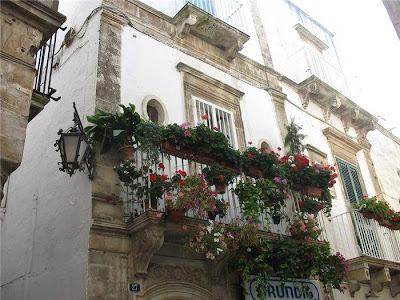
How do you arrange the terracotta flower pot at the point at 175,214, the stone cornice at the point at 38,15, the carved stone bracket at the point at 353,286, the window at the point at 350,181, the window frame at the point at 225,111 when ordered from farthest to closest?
the window at the point at 350,181
the carved stone bracket at the point at 353,286
the window frame at the point at 225,111
the terracotta flower pot at the point at 175,214
the stone cornice at the point at 38,15

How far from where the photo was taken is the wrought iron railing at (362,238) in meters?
9.55

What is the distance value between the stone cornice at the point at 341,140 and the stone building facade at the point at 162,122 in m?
0.04

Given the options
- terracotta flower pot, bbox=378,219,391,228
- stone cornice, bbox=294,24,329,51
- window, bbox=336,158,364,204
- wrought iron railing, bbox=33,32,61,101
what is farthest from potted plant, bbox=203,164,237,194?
stone cornice, bbox=294,24,329,51

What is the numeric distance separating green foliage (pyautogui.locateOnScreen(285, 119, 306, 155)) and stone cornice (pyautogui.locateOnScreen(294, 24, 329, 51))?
4.36m

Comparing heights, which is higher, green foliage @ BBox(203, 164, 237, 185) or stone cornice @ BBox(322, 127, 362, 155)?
stone cornice @ BBox(322, 127, 362, 155)

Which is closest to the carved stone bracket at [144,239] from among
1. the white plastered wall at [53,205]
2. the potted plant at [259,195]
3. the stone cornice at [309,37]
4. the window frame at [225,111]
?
the white plastered wall at [53,205]

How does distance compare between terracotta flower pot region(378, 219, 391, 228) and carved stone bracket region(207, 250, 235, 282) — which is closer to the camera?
carved stone bracket region(207, 250, 235, 282)

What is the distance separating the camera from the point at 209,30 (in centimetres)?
938

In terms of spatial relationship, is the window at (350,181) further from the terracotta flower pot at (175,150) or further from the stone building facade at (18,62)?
the stone building facade at (18,62)

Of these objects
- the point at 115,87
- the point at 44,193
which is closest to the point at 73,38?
the point at 115,87

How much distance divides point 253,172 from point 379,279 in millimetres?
4121

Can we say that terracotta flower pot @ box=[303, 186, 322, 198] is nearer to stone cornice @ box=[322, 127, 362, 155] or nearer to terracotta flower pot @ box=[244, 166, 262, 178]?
terracotta flower pot @ box=[244, 166, 262, 178]

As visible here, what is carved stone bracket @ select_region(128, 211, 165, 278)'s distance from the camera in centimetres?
561

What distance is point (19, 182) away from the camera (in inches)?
316
